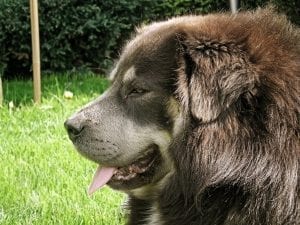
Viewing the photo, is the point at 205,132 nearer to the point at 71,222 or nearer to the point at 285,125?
the point at 285,125

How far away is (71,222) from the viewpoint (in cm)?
365

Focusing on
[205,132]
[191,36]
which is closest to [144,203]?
[205,132]

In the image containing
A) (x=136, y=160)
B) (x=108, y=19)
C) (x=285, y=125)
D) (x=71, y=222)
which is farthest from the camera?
(x=108, y=19)

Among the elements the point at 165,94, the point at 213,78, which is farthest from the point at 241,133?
the point at 165,94

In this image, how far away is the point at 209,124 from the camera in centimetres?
245

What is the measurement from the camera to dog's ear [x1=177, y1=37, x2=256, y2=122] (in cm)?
242

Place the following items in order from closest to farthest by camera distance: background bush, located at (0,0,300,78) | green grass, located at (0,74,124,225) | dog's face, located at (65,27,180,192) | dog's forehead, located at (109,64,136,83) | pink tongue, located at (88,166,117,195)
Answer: dog's face, located at (65,27,180,192) → dog's forehead, located at (109,64,136,83) → pink tongue, located at (88,166,117,195) → green grass, located at (0,74,124,225) → background bush, located at (0,0,300,78)

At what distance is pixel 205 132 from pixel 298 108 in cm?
38

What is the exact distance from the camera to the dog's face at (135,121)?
2678mm

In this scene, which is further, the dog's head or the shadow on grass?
the shadow on grass

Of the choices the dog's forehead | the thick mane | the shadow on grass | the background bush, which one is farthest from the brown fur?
the background bush

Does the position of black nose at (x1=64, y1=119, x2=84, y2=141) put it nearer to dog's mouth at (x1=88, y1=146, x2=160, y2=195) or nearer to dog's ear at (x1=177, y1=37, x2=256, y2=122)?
dog's mouth at (x1=88, y1=146, x2=160, y2=195)

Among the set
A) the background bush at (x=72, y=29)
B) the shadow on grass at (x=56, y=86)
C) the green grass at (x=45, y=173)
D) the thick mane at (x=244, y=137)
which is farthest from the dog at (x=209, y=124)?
the background bush at (x=72, y=29)

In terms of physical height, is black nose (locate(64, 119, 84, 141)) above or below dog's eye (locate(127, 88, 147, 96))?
below
